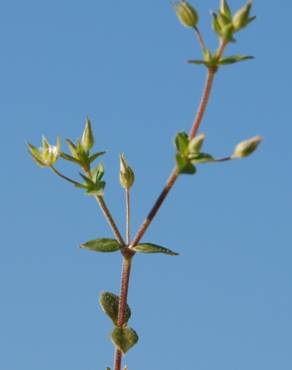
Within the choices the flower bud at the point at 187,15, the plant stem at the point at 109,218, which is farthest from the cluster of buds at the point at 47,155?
the flower bud at the point at 187,15

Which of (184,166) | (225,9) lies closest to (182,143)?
(184,166)

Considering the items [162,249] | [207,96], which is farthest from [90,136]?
[207,96]

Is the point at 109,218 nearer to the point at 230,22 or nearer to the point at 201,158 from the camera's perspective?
the point at 201,158

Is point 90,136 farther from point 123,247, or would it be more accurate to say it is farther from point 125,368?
point 125,368

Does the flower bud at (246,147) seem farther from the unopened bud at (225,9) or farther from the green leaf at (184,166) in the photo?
the unopened bud at (225,9)

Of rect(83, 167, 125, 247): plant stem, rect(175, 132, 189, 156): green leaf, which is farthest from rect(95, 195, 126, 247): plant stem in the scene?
rect(175, 132, 189, 156): green leaf
